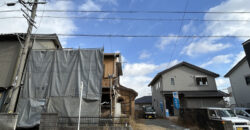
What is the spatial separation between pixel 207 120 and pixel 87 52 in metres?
9.40

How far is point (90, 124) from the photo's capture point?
7.09 m

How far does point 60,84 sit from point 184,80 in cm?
1500

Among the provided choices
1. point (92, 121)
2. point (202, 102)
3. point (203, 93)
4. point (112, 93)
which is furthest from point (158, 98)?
point (92, 121)

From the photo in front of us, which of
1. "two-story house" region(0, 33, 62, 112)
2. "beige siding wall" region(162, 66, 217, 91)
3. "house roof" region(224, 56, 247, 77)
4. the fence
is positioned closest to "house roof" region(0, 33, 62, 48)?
"two-story house" region(0, 33, 62, 112)

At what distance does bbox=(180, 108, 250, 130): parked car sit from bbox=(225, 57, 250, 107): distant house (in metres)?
9.85

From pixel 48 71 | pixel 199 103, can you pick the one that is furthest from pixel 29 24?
pixel 199 103

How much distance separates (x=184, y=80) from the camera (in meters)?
17.0

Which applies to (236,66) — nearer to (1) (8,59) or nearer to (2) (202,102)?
(2) (202,102)

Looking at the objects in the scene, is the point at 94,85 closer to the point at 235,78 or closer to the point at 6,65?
the point at 6,65

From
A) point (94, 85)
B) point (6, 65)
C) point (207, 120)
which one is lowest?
point (207, 120)

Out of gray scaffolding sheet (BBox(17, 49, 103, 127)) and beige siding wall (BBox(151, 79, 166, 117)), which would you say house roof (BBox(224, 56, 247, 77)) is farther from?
gray scaffolding sheet (BBox(17, 49, 103, 127))

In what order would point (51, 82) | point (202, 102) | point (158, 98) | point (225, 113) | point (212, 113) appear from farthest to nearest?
point (158, 98) → point (202, 102) → point (51, 82) → point (212, 113) → point (225, 113)

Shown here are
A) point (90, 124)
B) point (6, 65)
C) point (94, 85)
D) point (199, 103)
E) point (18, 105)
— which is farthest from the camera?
point (199, 103)

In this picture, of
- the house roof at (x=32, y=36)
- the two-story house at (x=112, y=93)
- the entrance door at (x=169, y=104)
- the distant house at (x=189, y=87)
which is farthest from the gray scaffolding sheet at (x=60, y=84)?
the entrance door at (x=169, y=104)
